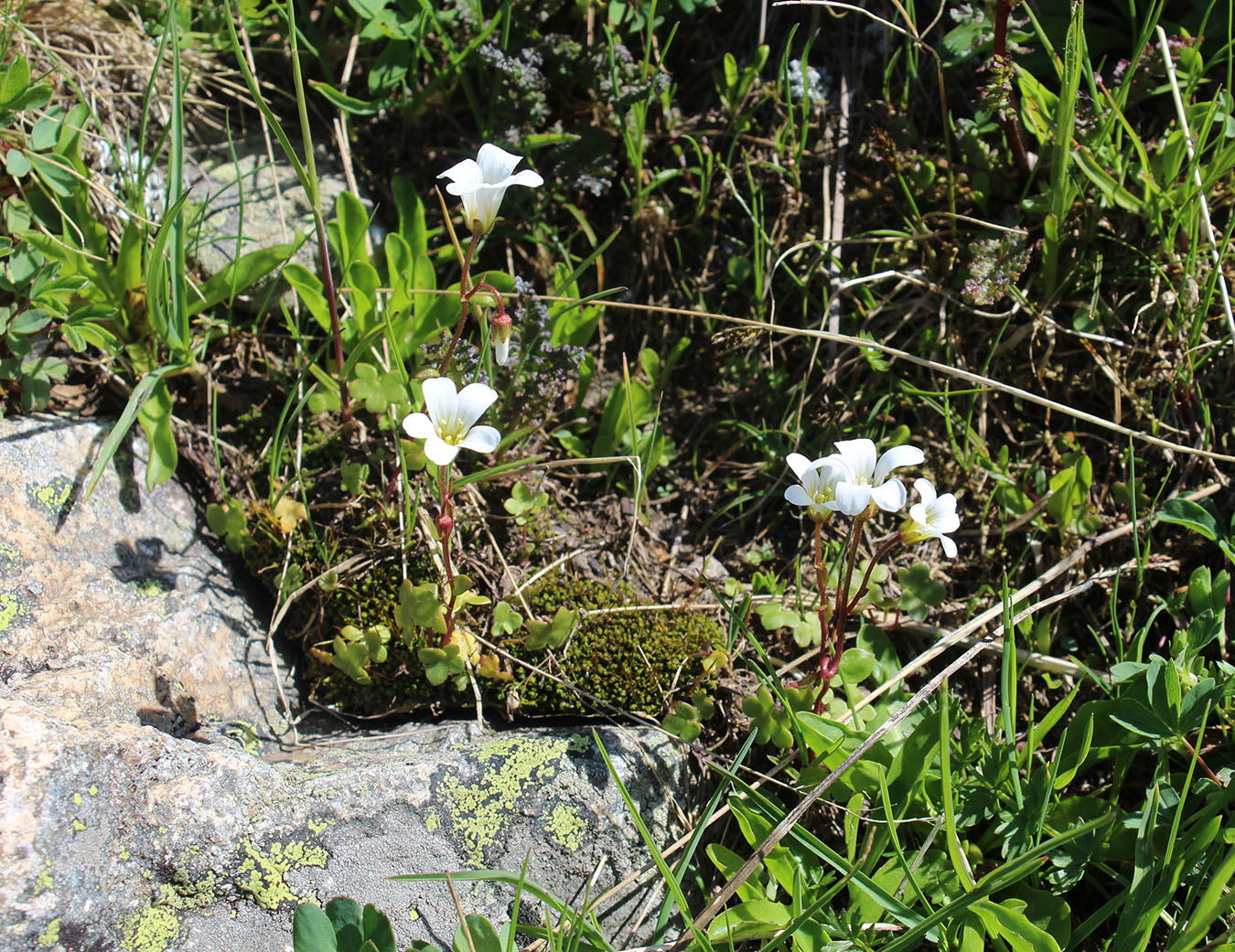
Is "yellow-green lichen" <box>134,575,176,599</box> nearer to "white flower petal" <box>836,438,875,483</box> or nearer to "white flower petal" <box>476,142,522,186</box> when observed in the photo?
"white flower petal" <box>476,142,522,186</box>

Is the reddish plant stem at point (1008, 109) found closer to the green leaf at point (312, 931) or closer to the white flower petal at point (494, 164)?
the white flower petal at point (494, 164)

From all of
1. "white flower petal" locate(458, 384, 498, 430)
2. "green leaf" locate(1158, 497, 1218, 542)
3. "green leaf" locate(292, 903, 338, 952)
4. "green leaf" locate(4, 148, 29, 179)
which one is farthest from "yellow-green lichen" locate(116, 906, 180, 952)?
"green leaf" locate(1158, 497, 1218, 542)

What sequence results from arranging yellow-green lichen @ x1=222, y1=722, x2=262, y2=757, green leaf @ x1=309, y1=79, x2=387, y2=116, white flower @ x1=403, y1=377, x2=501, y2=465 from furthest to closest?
green leaf @ x1=309, y1=79, x2=387, y2=116
yellow-green lichen @ x1=222, y1=722, x2=262, y2=757
white flower @ x1=403, y1=377, x2=501, y2=465

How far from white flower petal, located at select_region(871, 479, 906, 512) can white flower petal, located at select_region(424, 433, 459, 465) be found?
90 cm

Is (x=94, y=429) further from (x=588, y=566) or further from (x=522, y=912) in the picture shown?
(x=522, y=912)

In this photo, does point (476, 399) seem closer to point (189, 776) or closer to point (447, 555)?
point (447, 555)

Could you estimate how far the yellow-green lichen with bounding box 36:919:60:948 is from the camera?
1586 mm

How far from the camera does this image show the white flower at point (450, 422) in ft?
5.90

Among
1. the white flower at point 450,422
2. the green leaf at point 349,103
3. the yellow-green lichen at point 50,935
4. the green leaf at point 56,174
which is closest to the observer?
the yellow-green lichen at point 50,935

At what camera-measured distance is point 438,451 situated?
5.83 feet

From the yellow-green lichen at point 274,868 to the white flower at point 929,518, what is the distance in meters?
1.51

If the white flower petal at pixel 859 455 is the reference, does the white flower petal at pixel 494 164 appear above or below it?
above

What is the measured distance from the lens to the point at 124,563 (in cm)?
230

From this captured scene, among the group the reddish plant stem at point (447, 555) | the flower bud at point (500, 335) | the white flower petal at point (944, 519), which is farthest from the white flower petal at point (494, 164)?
the white flower petal at point (944, 519)
